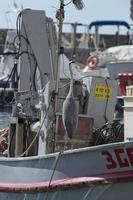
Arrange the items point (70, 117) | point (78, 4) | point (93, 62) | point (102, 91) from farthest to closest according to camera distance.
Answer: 1. point (93, 62)
2. point (102, 91)
3. point (78, 4)
4. point (70, 117)

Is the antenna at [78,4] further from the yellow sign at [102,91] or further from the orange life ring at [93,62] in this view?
the orange life ring at [93,62]

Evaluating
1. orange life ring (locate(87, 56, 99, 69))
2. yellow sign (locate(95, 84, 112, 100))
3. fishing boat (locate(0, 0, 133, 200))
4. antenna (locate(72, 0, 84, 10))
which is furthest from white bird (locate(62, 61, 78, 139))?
orange life ring (locate(87, 56, 99, 69))

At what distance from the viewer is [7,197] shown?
777 cm

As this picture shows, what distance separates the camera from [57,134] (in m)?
7.66

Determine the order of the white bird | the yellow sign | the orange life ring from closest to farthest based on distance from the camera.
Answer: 1. the white bird
2. the yellow sign
3. the orange life ring

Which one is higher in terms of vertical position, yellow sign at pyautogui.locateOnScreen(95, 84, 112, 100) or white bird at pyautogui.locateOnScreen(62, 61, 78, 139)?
yellow sign at pyautogui.locateOnScreen(95, 84, 112, 100)

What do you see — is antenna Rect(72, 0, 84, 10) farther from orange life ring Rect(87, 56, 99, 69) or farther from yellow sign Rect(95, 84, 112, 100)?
orange life ring Rect(87, 56, 99, 69)

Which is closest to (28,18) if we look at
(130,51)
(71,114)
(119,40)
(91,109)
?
(91,109)

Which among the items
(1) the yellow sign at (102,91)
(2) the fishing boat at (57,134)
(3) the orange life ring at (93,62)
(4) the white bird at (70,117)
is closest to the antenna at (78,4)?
(2) the fishing boat at (57,134)

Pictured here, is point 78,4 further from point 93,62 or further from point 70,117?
point 93,62

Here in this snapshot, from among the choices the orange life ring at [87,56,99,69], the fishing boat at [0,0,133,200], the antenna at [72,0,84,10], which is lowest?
the fishing boat at [0,0,133,200]

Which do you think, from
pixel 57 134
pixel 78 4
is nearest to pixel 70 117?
pixel 57 134

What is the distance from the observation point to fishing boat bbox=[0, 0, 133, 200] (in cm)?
673

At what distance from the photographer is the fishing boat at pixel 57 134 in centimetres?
673
